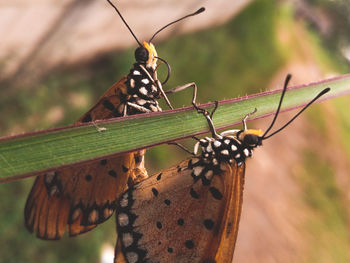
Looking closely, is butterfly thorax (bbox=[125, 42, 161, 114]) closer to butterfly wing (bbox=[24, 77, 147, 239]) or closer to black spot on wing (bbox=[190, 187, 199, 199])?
butterfly wing (bbox=[24, 77, 147, 239])

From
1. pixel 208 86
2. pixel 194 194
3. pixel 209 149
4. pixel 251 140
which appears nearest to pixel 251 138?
pixel 251 140

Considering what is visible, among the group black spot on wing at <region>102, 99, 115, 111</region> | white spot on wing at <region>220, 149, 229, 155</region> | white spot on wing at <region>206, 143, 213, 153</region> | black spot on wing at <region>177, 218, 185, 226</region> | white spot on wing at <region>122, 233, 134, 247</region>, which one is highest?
black spot on wing at <region>102, 99, 115, 111</region>

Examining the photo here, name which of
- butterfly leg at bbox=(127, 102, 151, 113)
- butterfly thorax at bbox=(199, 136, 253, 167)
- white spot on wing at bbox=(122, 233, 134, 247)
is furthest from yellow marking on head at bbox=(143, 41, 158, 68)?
white spot on wing at bbox=(122, 233, 134, 247)

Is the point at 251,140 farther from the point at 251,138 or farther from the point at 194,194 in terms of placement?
the point at 194,194

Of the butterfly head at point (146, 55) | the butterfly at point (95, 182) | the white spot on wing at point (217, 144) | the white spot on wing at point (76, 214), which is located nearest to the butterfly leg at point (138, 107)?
the butterfly at point (95, 182)

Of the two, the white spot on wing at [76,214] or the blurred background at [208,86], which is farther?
the blurred background at [208,86]

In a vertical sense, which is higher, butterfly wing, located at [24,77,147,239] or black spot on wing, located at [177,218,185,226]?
butterfly wing, located at [24,77,147,239]

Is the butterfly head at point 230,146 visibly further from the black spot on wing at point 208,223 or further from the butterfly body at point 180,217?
the black spot on wing at point 208,223

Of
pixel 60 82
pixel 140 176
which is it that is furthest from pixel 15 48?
pixel 140 176
